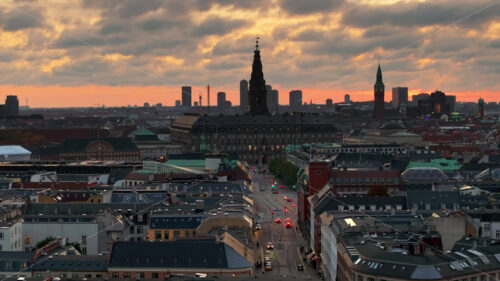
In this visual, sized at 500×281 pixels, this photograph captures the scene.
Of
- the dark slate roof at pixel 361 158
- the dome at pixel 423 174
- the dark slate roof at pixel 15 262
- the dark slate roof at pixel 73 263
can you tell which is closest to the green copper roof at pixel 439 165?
the dark slate roof at pixel 361 158

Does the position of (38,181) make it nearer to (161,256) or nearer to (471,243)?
(161,256)

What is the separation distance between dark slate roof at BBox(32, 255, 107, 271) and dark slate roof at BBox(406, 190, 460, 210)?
109ft

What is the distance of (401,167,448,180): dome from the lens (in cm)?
11731

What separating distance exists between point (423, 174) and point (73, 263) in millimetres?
61870

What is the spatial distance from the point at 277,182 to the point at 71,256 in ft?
344

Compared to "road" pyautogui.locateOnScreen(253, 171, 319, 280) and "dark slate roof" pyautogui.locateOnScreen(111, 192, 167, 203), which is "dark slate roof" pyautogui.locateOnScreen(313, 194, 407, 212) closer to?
"road" pyautogui.locateOnScreen(253, 171, 319, 280)

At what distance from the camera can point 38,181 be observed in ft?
410

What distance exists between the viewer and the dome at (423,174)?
117 metres

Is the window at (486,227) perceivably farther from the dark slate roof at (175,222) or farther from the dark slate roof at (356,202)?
the dark slate roof at (175,222)


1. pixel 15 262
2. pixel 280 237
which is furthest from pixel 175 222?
pixel 280 237

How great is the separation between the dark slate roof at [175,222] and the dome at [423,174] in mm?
42146

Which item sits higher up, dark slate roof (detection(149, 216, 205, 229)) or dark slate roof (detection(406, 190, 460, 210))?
dark slate roof (detection(406, 190, 460, 210))

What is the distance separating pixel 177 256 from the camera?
64750 mm

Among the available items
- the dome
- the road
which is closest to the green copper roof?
the dome
